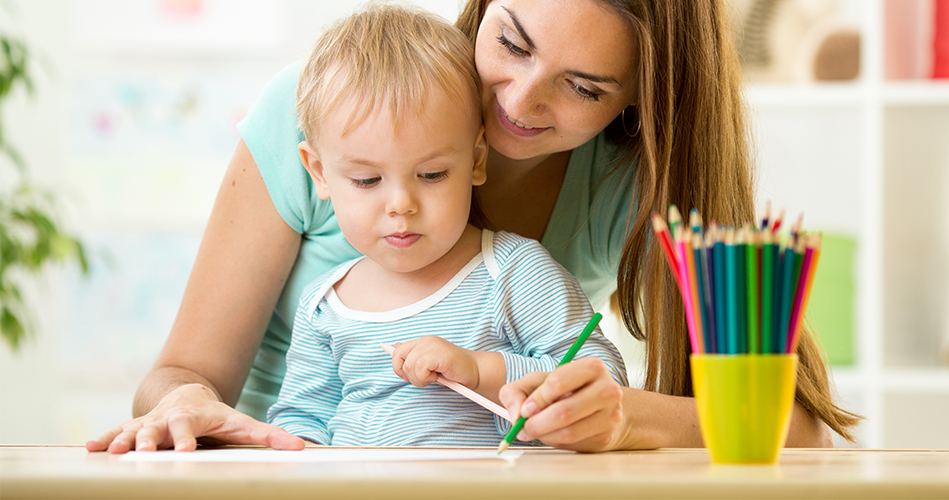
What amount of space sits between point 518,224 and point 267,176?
0.38m

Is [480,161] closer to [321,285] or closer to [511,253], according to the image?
[511,253]

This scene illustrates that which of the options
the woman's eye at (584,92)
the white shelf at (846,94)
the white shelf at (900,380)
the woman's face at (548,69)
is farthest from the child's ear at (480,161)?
the white shelf at (900,380)

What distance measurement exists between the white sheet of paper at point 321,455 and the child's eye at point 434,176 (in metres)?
0.35

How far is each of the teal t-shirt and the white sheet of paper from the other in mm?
482

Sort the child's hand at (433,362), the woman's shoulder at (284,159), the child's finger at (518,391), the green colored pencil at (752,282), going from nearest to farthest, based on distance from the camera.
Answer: the green colored pencil at (752,282), the child's finger at (518,391), the child's hand at (433,362), the woman's shoulder at (284,159)

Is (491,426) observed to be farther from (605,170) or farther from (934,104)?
(934,104)

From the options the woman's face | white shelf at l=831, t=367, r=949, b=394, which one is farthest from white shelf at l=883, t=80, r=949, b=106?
the woman's face

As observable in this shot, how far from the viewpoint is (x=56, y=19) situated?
280 centimetres

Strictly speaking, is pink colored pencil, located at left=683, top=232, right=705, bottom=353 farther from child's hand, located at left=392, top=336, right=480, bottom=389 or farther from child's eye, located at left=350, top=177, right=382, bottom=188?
child's eye, located at left=350, top=177, right=382, bottom=188

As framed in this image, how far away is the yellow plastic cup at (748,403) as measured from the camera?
0.63 meters

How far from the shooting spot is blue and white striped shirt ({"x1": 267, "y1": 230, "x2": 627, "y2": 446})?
0.96 m

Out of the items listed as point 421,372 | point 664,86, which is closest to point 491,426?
point 421,372

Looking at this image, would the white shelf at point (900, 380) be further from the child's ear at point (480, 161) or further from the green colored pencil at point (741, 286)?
the green colored pencil at point (741, 286)

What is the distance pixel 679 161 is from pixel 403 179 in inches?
15.8
